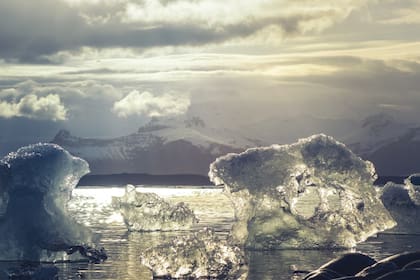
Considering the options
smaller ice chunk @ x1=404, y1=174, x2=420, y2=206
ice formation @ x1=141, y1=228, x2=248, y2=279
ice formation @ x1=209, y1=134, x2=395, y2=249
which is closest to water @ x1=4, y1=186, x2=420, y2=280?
ice formation @ x1=141, y1=228, x2=248, y2=279

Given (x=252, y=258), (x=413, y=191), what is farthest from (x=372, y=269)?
(x=413, y=191)

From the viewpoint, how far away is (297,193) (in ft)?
232

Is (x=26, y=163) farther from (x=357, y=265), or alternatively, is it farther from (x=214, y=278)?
(x=357, y=265)

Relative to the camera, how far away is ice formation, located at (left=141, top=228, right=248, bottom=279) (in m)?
57.0

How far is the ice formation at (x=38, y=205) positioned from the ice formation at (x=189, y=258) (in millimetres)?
8974

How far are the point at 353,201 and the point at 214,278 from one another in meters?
18.4

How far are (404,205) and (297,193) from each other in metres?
16.9

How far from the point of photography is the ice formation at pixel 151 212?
85938 millimetres

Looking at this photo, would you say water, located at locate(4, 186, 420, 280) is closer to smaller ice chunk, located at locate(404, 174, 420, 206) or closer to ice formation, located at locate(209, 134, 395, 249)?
ice formation, located at locate(209, 134, 395, 249)

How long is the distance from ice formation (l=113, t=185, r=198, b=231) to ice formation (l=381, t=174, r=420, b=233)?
1640 cm

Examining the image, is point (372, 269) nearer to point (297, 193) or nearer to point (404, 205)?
point (297, 193)

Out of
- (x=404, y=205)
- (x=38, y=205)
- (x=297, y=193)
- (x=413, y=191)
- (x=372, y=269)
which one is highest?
(x=372, y=269)

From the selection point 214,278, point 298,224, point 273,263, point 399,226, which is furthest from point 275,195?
point 399,226

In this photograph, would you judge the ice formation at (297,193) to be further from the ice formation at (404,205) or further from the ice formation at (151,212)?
the ice formation at (151,212)
